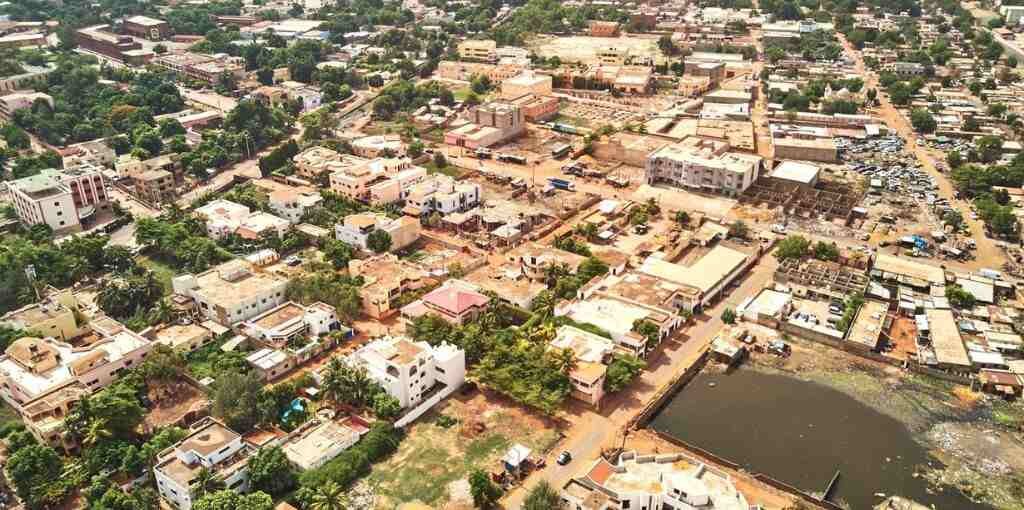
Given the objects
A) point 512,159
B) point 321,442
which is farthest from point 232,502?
point 512,159

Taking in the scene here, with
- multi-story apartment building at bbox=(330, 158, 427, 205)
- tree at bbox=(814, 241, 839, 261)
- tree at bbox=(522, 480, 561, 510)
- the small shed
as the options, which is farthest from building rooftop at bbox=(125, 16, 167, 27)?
tree at bbox=(522, 480, 561, 510)

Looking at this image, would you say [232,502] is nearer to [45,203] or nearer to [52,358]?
[52,358]

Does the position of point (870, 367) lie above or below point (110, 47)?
below

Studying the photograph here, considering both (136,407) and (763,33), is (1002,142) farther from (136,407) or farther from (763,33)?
(136,407)

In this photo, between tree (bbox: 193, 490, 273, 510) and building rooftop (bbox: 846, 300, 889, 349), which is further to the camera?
building rooftop (bbox: 846, 300, 889, 349)

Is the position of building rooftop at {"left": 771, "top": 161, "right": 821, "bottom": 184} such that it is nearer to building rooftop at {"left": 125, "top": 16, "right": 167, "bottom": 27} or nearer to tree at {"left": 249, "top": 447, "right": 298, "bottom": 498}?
tree at {"left": 249, "top": 447, "right": 298, "bottom": 498}

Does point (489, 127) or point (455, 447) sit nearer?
point (455, 447)

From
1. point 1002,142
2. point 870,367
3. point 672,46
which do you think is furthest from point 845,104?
point 870,367
